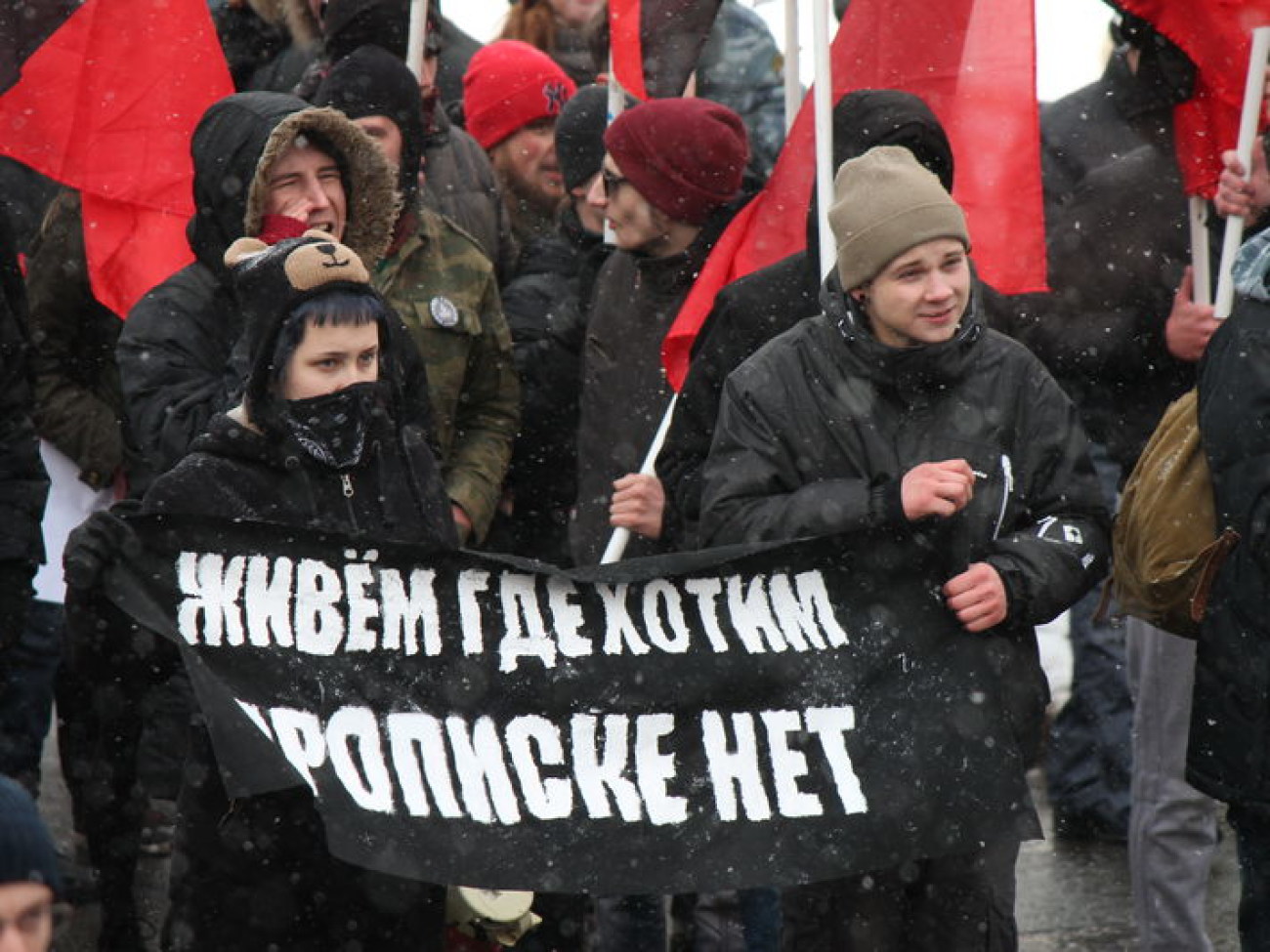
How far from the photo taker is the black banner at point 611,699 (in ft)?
14.3

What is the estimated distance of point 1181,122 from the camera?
629 cm

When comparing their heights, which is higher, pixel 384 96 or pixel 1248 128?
pixel 384 96

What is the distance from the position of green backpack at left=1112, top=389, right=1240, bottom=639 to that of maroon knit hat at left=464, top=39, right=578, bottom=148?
128 inches

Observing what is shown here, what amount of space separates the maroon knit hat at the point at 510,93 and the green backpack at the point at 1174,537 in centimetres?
325

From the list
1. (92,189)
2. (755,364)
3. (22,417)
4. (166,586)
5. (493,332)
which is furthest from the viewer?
(92,189)

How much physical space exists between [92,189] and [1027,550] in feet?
10.8

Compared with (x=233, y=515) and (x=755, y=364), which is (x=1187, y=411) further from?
(x=233, y=515)

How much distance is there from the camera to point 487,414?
6.09 metres

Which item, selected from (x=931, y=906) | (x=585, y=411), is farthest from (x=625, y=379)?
(x=931, y=906)

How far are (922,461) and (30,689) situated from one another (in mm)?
3034

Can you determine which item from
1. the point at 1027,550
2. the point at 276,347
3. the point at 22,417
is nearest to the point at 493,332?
the point at 22,417

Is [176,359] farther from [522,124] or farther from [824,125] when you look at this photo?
[522,124]

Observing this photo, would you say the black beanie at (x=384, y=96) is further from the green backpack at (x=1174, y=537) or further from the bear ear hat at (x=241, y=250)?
the green backpack at (x=1174, y=537)

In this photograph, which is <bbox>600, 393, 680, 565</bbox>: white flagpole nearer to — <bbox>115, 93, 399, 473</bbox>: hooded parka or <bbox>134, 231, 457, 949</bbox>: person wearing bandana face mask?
<bbox>115, 93, 399, 473</bbox>: hooded parka
